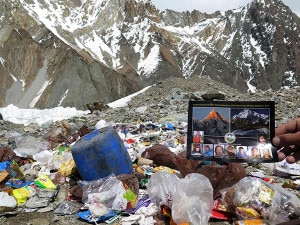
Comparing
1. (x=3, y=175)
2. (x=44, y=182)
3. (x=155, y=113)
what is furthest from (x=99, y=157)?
(x=155, y=113)

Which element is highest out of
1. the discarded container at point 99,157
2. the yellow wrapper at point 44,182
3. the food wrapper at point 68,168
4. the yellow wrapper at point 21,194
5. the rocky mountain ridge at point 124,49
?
the rocky mountain ridge at point 124,49

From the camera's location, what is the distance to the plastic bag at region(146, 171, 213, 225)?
2936 millimetres

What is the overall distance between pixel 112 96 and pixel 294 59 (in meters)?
97.1

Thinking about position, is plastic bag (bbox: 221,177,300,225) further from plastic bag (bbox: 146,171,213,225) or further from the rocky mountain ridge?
the rocky mountain ridge

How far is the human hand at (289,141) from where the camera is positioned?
227 centimetres

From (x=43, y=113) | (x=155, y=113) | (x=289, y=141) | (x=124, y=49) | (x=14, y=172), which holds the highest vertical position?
(x=124, y=49)

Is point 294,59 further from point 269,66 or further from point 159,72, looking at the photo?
point 159,72

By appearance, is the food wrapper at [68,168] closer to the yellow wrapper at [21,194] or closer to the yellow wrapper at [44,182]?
the yellow wrapper at [44,182]

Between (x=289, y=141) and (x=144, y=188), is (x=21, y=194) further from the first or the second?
(x=289, y=141)

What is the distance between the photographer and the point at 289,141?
2279 mm

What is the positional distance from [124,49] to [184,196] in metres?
94.7

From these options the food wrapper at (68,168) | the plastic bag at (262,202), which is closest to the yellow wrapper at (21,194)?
the food wrapper at (68,168)

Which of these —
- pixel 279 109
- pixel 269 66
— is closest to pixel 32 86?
pixel 279 109

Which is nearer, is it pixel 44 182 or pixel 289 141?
pixel 289 141
